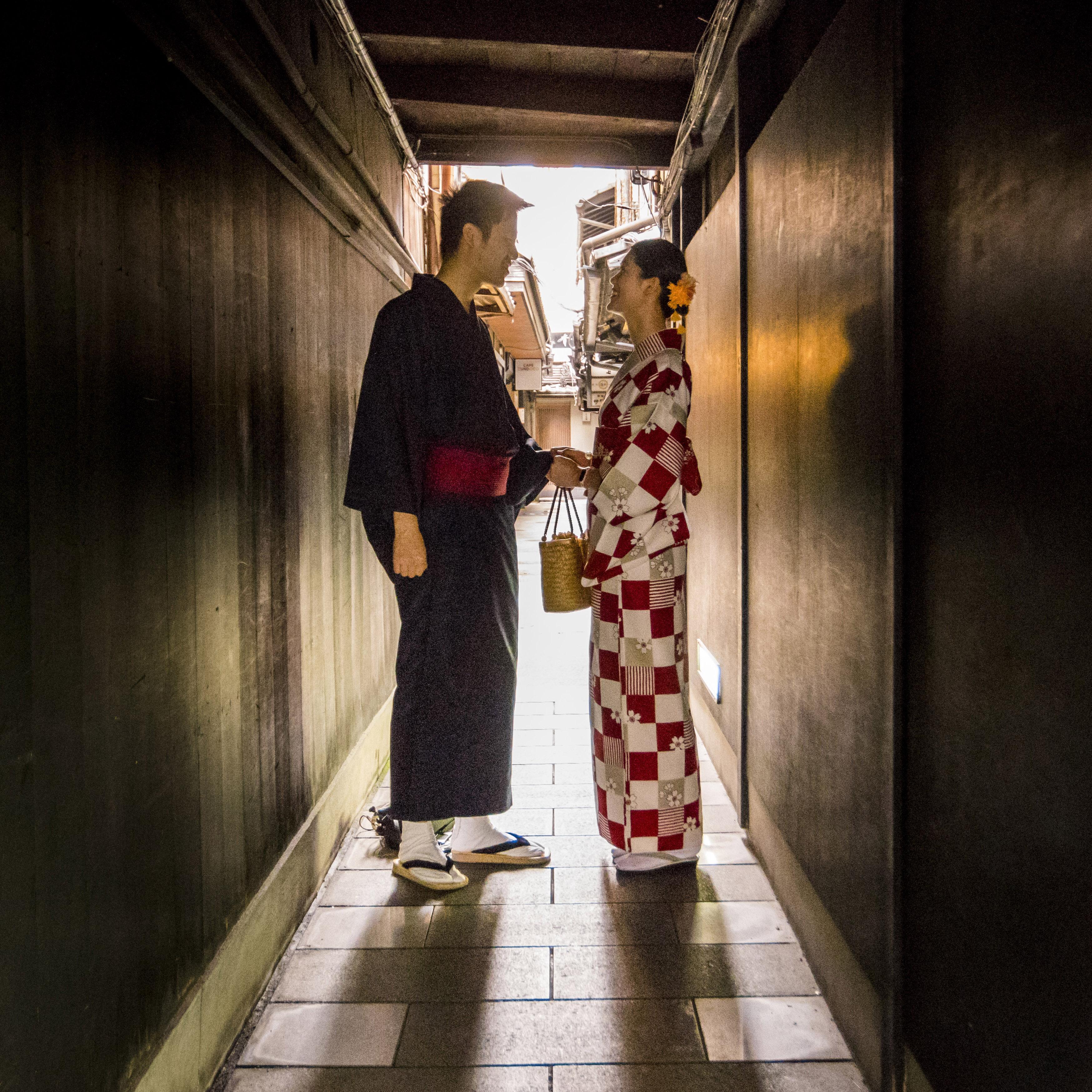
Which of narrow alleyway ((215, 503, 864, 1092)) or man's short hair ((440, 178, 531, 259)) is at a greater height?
man's short hair ((440, 178, 531, 259))

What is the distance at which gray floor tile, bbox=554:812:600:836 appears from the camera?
111 inches

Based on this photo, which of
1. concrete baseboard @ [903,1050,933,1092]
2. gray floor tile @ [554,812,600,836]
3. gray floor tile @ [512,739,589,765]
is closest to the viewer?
concrete baseboard @ [903,1050,933,1092]

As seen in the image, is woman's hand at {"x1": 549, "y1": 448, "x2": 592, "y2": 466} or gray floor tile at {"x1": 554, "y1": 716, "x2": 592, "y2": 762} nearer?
woman's hand at {"x1": 549, "y1": 448, "x2": 592, "y2": 466}

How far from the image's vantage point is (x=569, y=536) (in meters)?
2.58

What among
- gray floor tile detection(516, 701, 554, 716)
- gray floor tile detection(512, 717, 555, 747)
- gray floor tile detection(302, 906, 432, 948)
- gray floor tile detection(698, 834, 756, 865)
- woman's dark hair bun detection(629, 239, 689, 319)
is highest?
woman's dark hair bun detection(629, 239, 689, 319)

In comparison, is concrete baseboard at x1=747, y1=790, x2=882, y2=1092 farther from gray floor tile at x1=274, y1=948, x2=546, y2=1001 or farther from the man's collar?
the man's collar

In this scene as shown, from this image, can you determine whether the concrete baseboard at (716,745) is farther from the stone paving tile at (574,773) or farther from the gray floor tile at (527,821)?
the gray floor tile at (527,821)

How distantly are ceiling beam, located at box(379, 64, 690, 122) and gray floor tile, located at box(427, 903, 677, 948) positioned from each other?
3.51 meters

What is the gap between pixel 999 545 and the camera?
3.77ft

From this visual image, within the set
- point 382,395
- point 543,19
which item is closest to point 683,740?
point 382,395

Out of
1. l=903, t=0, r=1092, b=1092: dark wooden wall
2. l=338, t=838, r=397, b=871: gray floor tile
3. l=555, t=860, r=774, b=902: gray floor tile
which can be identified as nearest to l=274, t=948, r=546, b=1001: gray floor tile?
l=555, t=860, r=774, b=902: gray floor tile

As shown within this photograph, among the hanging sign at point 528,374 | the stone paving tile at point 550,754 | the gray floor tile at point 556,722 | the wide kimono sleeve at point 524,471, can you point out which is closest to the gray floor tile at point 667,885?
the stone paving tile at point 550,754

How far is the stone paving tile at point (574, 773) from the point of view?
3.28 metres

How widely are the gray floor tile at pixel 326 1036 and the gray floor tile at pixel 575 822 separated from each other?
3.46 feet
